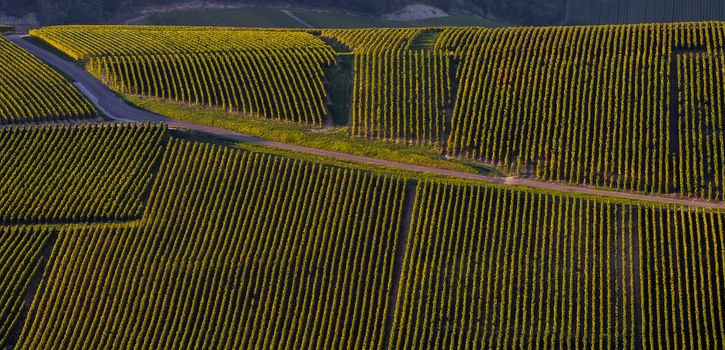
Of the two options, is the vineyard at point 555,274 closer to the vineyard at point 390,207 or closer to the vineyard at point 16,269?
the vineyard at point 390,207

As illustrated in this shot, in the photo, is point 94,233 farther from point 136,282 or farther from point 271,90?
point 271,90

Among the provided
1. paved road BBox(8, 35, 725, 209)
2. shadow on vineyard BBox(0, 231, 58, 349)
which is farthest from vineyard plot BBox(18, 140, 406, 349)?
paved road BBox(8, 35, 725, 209)

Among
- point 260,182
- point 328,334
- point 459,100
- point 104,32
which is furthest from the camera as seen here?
point 104,32

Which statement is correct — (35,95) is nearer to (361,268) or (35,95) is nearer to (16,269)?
(16,269)

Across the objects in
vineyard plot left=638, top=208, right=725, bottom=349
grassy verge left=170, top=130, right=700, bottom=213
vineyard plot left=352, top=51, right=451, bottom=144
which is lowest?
vineyard plot left=638, top=208, right=725, bottom=349

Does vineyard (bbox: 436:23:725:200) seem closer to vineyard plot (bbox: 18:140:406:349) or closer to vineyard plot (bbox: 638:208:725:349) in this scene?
vineyard plot (bbox: 638:208:725:349)

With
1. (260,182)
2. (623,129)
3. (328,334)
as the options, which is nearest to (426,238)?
(328,334)

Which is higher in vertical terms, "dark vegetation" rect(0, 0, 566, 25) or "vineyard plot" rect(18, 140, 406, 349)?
"dark vegetation" rect(0, 0, 566, 25)
